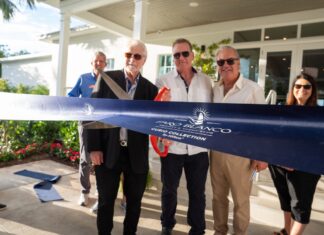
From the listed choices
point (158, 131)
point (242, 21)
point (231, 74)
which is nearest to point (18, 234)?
point (158, 131)

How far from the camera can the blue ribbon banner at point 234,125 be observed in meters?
1.20

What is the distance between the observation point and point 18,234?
2.70 meters

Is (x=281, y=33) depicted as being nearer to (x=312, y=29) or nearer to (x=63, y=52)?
(x=312, y=29)

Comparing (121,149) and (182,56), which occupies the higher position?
(182,56)

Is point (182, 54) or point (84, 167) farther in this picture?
point (84, 167)

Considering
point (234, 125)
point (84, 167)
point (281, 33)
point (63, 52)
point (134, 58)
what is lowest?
point (84, 167)

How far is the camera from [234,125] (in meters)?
1.40

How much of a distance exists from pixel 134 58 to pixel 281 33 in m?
5.66

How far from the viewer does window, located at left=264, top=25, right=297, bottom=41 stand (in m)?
6.37

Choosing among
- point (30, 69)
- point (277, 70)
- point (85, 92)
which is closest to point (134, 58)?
point (85, 92)

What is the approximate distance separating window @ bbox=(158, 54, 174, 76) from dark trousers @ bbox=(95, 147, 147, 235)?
6.98 meters

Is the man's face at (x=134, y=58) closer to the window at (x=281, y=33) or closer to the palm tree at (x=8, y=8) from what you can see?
the window at (x=281, y=33)

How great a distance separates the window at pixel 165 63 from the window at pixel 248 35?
242 cm

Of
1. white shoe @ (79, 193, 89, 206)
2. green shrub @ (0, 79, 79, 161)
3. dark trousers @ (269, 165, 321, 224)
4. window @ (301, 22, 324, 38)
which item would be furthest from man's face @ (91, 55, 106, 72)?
window @ (301, 22, 324, 38)
